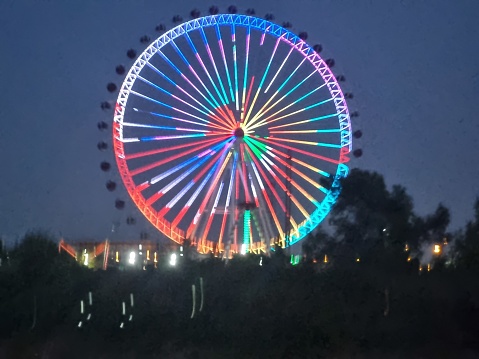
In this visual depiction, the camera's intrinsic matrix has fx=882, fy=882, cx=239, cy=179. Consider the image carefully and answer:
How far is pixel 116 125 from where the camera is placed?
29.9 m

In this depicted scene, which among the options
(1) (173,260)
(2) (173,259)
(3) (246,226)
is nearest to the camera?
(1) (173,260)

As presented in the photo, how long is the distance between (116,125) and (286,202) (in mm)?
6456

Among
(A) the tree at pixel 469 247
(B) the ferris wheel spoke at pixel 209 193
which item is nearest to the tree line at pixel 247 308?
(A) the tree at pixel 469 247

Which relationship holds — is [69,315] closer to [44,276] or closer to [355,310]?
[44,276]

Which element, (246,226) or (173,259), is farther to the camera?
(246,226)

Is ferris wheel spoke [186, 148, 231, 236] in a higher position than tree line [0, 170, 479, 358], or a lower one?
higher

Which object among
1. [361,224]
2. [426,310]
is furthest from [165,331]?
[361,224]

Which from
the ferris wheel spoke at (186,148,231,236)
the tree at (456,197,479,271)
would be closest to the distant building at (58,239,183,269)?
the ferris wheel spoke at (186,148,231,236)

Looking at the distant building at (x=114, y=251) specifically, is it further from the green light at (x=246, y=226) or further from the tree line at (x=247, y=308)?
the tree line at (x=247, y=308)

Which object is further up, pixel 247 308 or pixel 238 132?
pixel 238 132

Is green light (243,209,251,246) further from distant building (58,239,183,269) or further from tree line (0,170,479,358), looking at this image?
tree line (0,170,479,358)

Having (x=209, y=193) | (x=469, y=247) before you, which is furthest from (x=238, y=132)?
(x=469, y=247)

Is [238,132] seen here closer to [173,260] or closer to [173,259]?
[173,259]

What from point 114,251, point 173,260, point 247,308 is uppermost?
point 114,251
